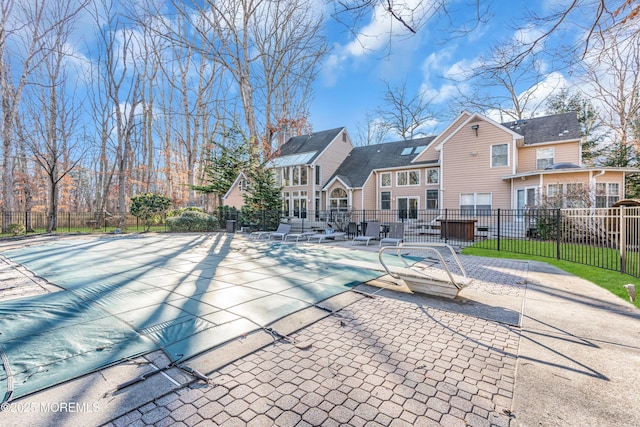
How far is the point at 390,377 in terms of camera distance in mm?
2588

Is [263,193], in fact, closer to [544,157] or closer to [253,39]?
[253,39]

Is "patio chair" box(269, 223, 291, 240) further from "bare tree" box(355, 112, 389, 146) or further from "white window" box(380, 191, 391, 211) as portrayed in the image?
"bare tree" box(355, 112, 389, 146)

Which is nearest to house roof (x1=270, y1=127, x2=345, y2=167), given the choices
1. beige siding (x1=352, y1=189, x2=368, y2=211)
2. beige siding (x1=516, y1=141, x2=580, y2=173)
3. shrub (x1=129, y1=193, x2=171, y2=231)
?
beige siding (x1=352, y1=189, x2=368, y2=211)

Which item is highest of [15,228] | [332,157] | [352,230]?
[332,157]

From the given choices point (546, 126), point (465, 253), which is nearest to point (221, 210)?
point (465, 253)

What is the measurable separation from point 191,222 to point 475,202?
18.4 m

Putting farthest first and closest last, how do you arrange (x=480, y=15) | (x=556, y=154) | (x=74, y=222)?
(x=74, y=222)
(x=556, y=154)
(x=480, y=15)

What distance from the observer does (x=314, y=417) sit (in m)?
2.08

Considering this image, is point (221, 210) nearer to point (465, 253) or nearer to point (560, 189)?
point (465, 253)

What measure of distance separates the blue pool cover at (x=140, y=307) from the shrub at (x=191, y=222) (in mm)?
10343

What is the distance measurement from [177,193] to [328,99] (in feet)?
78.8

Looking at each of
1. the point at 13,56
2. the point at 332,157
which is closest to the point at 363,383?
the point at 332,157

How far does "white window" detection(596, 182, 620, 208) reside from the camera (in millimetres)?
13359

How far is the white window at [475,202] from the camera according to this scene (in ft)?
58.4
